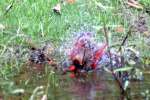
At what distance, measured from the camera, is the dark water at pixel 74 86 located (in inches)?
190

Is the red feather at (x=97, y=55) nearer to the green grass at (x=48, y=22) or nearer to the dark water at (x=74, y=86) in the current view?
the dark water at (x=74, y=86)

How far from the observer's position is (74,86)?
5.17 meters

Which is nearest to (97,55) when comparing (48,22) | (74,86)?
(74,86)

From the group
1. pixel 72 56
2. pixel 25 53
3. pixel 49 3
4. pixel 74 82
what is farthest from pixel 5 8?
pixel 74 82

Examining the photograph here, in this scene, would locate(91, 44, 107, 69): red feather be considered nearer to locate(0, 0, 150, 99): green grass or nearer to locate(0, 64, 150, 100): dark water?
locate(0, 64, 150, 100): dark water

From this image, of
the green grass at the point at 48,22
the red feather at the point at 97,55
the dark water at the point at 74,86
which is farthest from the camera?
the green grass at the point at 48,22

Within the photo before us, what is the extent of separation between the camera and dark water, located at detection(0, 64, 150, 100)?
4824mm

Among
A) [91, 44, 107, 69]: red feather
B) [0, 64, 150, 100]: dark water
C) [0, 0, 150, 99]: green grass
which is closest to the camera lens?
[0, 64, 150, 100]: dark water

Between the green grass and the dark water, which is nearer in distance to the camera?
the dark water

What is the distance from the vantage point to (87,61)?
5.88 metres

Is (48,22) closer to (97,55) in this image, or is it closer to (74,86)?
(97,55)

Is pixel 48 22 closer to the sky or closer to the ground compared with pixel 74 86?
closer to the sky

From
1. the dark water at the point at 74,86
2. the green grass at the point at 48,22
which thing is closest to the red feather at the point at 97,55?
the dark water at the point at 74,86

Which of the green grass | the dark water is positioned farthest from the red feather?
the green grass
